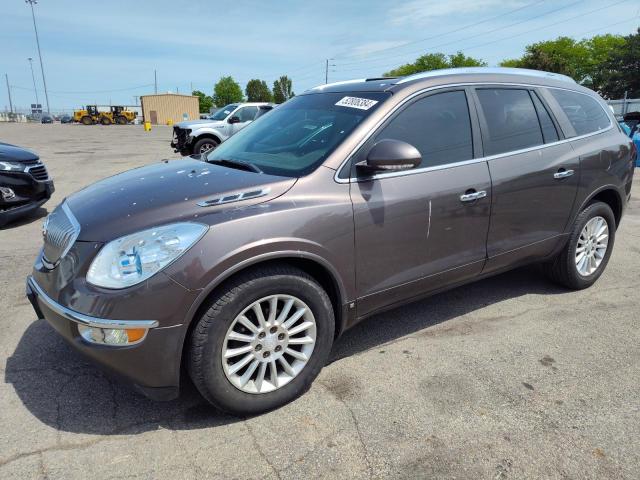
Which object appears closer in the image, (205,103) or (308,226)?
(308,226)

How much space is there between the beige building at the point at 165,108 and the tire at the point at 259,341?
204 ft

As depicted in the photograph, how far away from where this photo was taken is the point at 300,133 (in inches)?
126

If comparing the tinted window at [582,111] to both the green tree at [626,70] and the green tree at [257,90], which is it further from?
the green tree at [257,90]

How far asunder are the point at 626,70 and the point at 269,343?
7107 cm

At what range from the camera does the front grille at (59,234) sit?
7.93ft

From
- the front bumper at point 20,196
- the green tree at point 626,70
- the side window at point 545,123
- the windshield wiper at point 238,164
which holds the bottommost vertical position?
the front bumper at point 20,196

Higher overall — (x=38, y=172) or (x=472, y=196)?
(x=472, y=196)

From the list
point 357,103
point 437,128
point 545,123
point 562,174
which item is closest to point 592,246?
point 562,174

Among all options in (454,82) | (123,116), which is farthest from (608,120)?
(123,116)

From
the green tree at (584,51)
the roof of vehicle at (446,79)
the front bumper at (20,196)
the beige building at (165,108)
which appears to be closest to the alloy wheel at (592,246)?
the roof of vehicle at (446,79)

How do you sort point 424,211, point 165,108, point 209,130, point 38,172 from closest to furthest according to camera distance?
1. point 424,211
2. point 38,172
3. point 209,130
4. point 165,108

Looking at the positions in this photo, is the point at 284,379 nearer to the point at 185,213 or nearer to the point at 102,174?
the point at 185,213

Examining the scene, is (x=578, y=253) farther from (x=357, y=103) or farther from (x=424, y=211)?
(x=357, y=103)

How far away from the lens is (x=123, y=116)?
197ft
